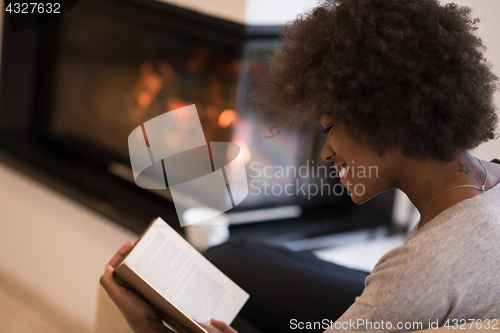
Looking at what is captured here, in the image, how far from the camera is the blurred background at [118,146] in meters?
1.45

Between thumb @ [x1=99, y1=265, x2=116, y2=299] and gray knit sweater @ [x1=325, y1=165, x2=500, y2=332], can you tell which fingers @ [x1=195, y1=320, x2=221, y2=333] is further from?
gray knit sweater @ [x1=325, y1=165, x2=500, y2=332]

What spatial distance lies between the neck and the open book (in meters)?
0.38

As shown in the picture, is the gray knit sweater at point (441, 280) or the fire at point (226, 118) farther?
the fire at point (226, 118)

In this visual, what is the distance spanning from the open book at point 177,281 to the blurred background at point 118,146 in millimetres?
603

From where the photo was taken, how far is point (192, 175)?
154 cm

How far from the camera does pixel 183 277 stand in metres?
0.88

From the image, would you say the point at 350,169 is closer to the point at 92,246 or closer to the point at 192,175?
the point at 192,175

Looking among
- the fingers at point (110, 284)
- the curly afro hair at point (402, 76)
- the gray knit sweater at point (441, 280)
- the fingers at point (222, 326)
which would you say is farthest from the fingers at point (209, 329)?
the curly afro hair at point (402, 76)

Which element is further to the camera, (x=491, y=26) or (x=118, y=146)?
(x=118, y=146)

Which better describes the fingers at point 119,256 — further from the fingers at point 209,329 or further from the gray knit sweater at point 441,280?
the gray knit sweater at point 441,280

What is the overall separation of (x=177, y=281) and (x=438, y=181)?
46 centimetres

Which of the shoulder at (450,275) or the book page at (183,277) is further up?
the shoulder at (450,275)

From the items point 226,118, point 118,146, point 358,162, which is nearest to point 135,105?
point 118,146

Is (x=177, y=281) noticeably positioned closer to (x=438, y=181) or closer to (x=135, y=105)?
(x=438, y=181)
